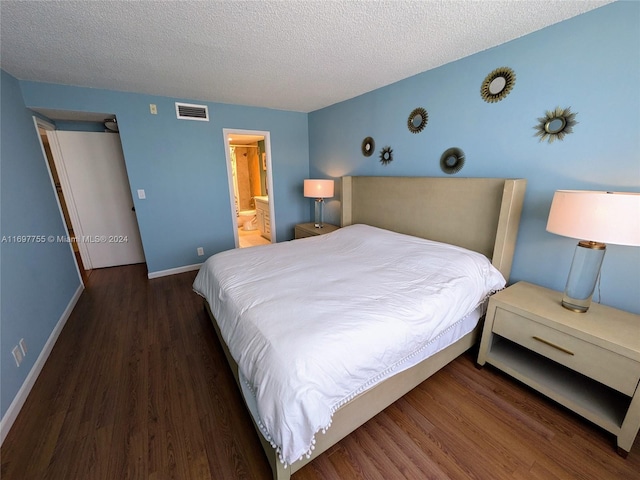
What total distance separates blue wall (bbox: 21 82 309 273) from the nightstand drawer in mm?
3431

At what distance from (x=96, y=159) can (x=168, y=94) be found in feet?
5.31

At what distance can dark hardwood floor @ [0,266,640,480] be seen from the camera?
1.22 metres

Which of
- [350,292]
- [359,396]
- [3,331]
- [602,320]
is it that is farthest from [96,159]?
[602,320]

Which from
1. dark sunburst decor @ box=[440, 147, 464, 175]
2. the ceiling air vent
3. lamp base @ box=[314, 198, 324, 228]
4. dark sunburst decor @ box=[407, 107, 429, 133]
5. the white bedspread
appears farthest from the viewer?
lamp base @ box=[314, 198, 324, 228]

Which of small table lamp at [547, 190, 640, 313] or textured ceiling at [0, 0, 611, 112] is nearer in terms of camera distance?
small table lamp at [547, 190, 640, 313]

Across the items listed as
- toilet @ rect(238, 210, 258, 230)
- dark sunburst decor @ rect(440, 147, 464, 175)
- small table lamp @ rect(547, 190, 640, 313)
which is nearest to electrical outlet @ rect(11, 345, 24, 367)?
small table lamp @ rect(547, 190, 640, 313)

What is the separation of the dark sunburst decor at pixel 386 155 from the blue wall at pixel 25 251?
10.6 feet

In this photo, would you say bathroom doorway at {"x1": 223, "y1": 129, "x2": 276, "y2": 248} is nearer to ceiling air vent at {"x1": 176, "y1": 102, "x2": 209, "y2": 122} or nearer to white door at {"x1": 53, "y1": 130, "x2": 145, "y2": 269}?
ceiling air vent at {"x1": 176, "y1": 102, "x2": 209, "y2": 122}

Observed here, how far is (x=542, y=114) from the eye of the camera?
175cm

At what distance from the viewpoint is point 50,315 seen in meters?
2.18

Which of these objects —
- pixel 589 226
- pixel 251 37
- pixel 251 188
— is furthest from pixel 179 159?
pixel 251 188

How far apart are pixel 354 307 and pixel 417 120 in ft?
6.77

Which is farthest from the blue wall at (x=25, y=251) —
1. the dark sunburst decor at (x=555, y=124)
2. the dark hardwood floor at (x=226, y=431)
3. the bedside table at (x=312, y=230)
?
the dark sunburst decor at (x=555, y=124)

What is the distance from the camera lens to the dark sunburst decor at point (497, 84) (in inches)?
73.4
